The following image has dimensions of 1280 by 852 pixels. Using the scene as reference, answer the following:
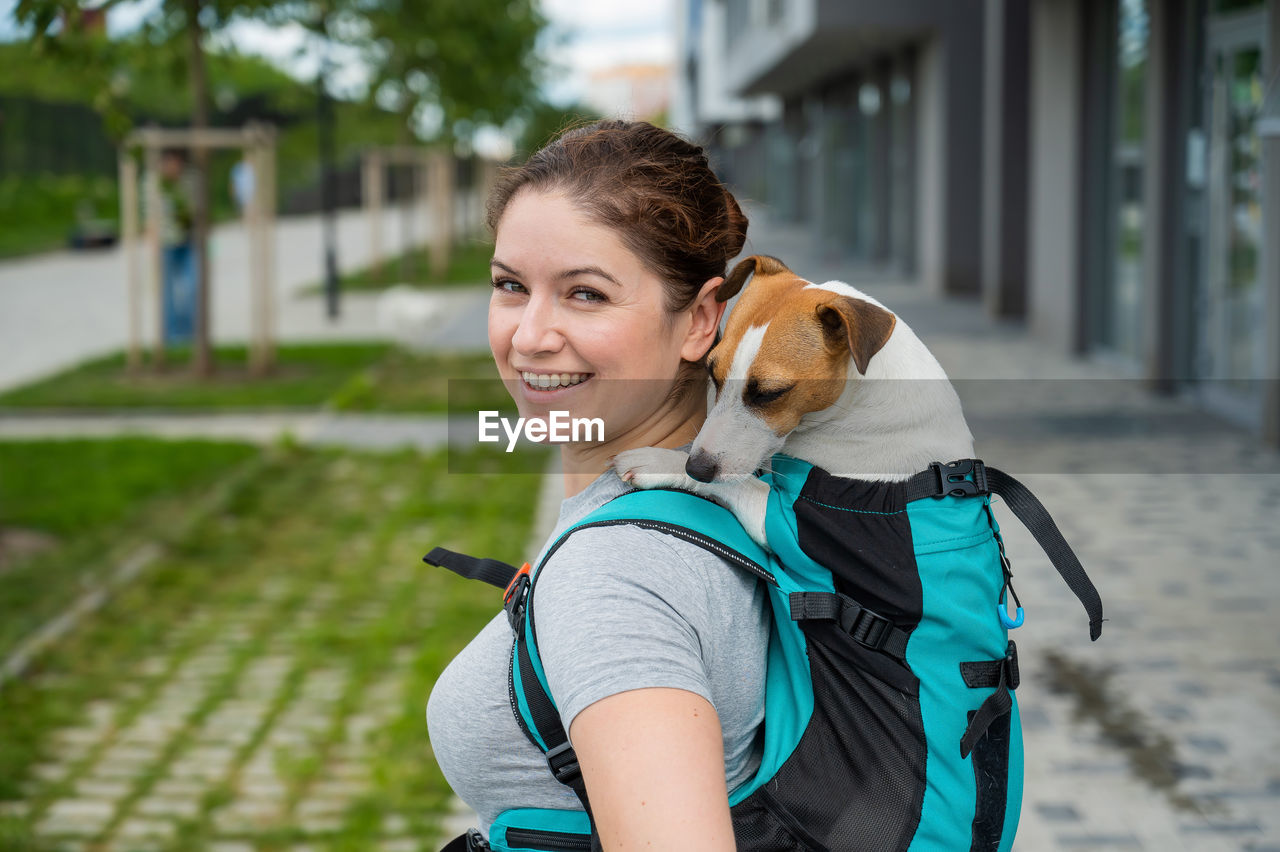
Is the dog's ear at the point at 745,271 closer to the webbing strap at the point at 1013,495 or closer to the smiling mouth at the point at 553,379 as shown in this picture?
the smiling mouth at the point at 553,379

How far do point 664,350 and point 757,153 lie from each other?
57952 millimetres

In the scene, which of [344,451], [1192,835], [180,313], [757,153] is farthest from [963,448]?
[757,153]

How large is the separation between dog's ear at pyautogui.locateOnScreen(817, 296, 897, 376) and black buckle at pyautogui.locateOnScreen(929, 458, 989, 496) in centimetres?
28

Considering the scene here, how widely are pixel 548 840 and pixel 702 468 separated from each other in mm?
488

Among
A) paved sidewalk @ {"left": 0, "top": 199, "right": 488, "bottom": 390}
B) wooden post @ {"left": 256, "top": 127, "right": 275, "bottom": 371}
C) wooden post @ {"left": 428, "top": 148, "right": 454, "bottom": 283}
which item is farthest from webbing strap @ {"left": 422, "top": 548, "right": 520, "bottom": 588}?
wooden post @ {"left": 428, "top": 148, "right": 454, "bottom": 283}

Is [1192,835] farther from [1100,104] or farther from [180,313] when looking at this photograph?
[180,313]

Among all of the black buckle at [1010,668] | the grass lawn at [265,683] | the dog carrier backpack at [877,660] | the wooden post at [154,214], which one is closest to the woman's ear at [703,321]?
the dog carrier backpack at [877,660]

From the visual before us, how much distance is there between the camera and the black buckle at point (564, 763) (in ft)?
5.08

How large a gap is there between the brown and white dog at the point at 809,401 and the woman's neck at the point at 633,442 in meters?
0.06

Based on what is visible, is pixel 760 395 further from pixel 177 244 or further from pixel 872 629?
pixel 177 244

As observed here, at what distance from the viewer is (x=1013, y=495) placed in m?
1.63

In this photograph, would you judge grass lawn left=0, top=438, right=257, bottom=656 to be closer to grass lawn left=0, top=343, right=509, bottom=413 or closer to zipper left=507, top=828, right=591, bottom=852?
grass lawn left=0, top=343, right=509, bottom=413

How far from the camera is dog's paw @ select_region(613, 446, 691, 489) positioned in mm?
1761

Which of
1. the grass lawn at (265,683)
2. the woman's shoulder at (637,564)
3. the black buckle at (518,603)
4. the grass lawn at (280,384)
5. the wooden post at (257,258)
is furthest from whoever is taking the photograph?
the wooden post at (257,258)
